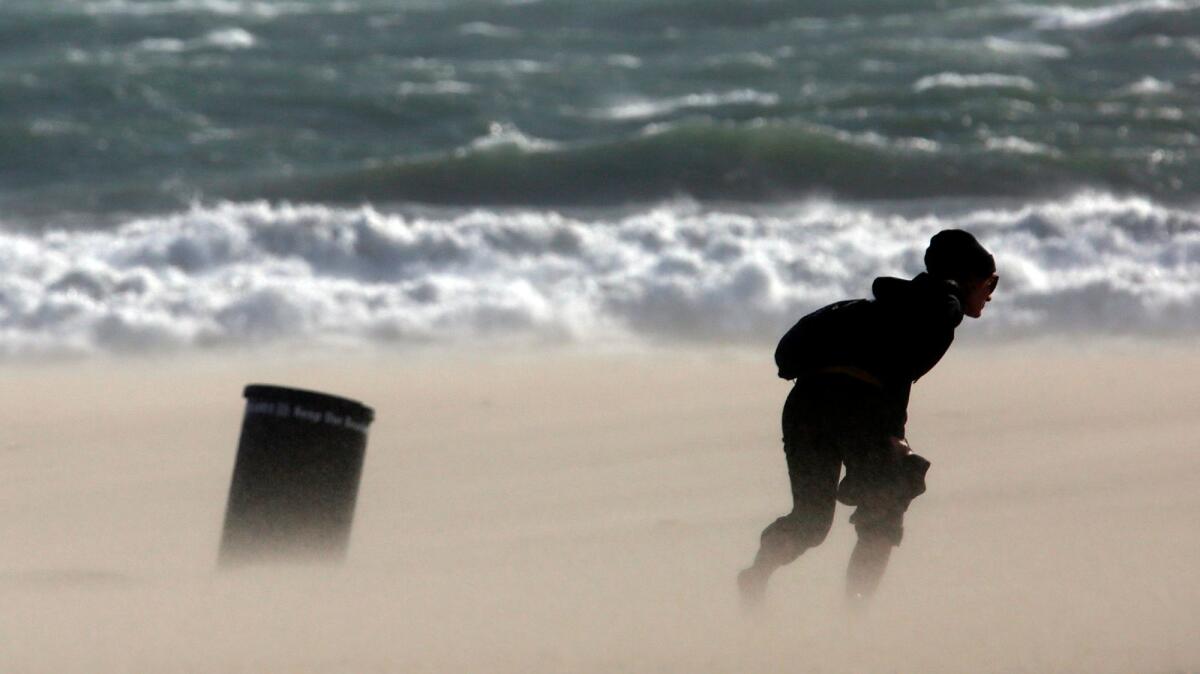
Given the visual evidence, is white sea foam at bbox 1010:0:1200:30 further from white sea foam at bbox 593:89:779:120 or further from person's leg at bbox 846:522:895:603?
person's leg at bbox 846:522:895:603

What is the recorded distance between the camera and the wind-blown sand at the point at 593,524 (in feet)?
16.0

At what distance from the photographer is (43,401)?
916 centimetres

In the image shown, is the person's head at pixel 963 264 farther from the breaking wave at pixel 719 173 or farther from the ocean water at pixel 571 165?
the breaking wave at pixel 719 173

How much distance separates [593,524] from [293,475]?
4.80 ft

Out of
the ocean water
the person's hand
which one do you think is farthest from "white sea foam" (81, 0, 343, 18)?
the person's hand

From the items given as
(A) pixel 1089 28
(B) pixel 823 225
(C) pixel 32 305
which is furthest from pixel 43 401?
(A) pixel 1089 28

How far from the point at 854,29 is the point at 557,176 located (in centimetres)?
540

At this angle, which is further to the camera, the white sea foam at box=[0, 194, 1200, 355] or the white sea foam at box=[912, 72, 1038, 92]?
the white sea foam at box=[912, 72, 1038, 92]

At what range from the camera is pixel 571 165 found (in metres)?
15.6

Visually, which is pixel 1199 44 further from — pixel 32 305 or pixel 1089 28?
pixel 32 305

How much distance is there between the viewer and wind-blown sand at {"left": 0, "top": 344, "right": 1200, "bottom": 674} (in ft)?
16.0

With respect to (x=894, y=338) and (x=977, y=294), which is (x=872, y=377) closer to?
(x=894, y=338)

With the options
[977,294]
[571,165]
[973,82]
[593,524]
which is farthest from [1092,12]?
[977,294]

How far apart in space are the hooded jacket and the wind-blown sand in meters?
0.67
